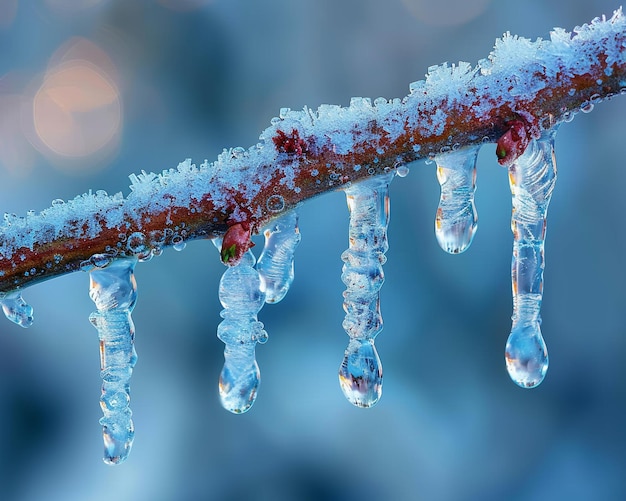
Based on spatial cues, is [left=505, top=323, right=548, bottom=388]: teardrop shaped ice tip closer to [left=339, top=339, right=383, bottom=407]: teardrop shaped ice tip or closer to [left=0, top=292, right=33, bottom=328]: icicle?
[left=339, top=339, right=383, bottom=407]: teardrop shaped ice tip

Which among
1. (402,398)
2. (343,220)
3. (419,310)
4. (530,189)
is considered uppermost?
(343,220)

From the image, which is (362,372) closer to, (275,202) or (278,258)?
(278,258)

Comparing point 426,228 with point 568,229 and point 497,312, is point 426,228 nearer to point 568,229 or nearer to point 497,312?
point 497,312

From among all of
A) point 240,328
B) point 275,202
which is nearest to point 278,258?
point 240,328

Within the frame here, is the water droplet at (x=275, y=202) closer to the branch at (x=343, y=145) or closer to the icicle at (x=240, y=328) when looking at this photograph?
the branch at (x=343, y=145)

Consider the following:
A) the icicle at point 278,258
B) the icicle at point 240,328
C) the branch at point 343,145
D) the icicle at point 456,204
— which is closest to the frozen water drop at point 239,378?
the icicle at point 240,328

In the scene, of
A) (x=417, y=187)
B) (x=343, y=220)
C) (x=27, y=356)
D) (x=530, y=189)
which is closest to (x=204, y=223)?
(x=530, y=189)
